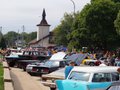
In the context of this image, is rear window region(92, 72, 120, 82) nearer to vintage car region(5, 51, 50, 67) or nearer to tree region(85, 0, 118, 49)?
vintage car region(5, 51, 50, 67)

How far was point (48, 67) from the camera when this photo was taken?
87.2 feet

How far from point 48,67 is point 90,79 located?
12.0m

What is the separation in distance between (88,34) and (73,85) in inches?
2206

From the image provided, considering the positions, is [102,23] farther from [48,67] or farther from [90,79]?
[90,79]

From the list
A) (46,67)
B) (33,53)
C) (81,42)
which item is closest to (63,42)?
(81,42)

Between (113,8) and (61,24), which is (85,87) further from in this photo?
(61,24)

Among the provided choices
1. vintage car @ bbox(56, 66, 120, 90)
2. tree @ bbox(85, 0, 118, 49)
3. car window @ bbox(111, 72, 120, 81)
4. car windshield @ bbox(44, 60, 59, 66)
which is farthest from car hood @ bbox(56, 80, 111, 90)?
tree @ bbox(85, 0, 118, 49)

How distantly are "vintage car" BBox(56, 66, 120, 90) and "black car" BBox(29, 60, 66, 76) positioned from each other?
35.1 ft

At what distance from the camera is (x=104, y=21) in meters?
68.8

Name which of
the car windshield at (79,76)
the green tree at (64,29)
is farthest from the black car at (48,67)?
the green tree at (64,29)

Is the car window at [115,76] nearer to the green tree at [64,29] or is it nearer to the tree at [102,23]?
the tree at [102,23]

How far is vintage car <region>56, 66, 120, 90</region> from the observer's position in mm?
14188

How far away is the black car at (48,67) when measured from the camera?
26500 mm

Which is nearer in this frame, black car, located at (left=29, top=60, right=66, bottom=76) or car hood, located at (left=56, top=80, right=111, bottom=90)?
car hood, located at (left=56, top=80, right=111, bottom=90)
